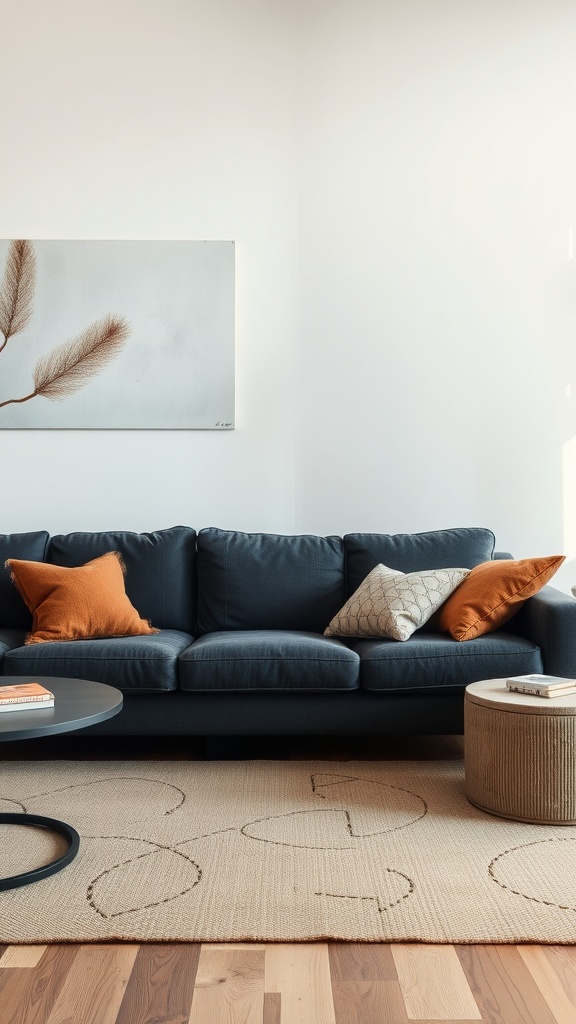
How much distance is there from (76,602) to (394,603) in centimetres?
122

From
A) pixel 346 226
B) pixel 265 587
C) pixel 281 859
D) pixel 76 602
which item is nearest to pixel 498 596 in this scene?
pixel 265 587

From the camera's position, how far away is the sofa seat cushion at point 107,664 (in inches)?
120

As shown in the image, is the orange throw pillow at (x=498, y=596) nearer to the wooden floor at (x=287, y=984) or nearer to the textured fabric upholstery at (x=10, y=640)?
the wooden floor at (x=287, y=984)

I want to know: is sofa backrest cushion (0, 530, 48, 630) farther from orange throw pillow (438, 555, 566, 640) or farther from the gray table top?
orange throw pillow (438, 555, 566, 640)

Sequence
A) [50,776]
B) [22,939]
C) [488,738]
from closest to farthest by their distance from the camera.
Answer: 1. [22,939]
2. [488,738]
3. [50,776]

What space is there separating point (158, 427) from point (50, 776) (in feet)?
5.70

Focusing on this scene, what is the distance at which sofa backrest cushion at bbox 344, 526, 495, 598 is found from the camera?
12.1 feet

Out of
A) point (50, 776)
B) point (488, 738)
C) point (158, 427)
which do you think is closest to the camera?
point (488, 738)

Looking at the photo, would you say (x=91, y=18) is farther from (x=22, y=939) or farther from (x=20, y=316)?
(x=22, y=939)

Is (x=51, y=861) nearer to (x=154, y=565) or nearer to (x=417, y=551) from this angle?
(x=154, y=565)

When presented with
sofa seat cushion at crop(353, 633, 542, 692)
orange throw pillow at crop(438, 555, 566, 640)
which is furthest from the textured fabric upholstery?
orange throw pillow at crop(438, 555, 566, 640)

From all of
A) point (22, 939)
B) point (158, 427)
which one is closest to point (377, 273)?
point (158, 427)

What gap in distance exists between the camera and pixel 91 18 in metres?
4.12

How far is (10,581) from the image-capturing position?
368cm
